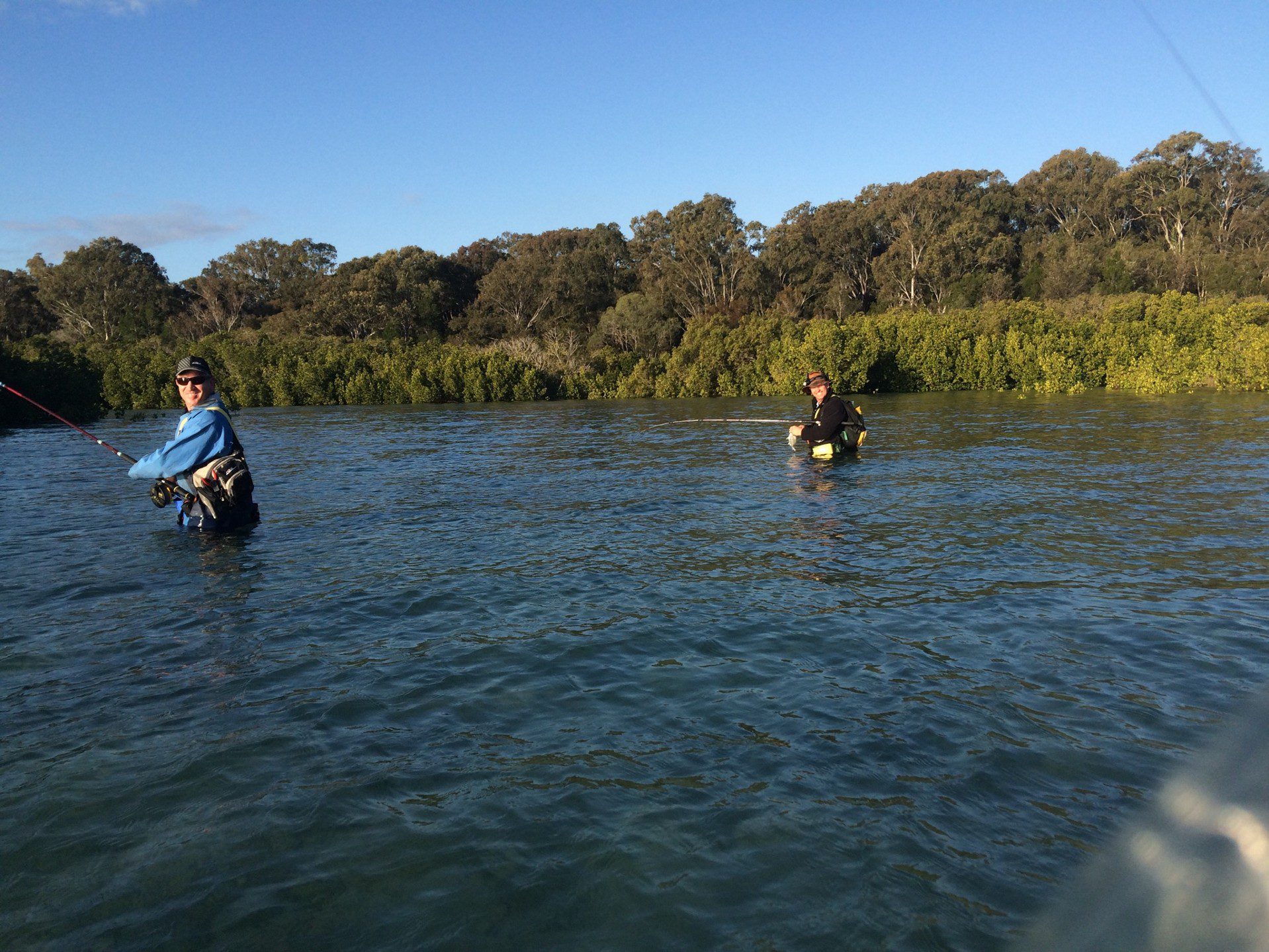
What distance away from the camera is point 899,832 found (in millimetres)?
4895

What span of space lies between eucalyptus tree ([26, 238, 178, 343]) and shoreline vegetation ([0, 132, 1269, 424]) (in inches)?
10.4

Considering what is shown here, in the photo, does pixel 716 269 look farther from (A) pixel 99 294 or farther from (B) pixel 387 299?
(A) pixel 99 294

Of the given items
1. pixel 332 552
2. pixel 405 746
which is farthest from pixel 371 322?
pixel 405 746

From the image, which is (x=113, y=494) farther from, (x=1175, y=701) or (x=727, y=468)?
(x=1175, y=701)

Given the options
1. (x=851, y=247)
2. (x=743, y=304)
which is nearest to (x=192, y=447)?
(x=743, y=304)

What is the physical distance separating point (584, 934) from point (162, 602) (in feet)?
24.5

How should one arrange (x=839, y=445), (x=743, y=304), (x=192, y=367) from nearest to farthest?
1. (x=192, y=367)
2. (x=839, y=445)
3. (x=743, y=304)

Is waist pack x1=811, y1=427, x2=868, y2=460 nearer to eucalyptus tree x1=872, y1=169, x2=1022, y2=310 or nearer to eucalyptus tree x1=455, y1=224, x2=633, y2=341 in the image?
eucalyptus tree x1=872, y1=169, x2=1022, y2=310

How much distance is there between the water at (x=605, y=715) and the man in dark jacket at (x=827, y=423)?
218 inches

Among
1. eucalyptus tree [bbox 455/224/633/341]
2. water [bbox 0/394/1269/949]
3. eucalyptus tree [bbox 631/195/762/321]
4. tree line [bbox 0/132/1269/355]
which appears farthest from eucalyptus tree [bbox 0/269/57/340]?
water [bbox 0/394/1269/949]

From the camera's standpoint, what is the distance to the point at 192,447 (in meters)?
12.7


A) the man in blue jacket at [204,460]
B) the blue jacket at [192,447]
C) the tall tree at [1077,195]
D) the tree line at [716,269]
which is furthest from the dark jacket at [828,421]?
the tall tree at [1077,195]

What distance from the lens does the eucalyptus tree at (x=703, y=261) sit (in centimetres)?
9500

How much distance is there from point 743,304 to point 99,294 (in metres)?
71.2
